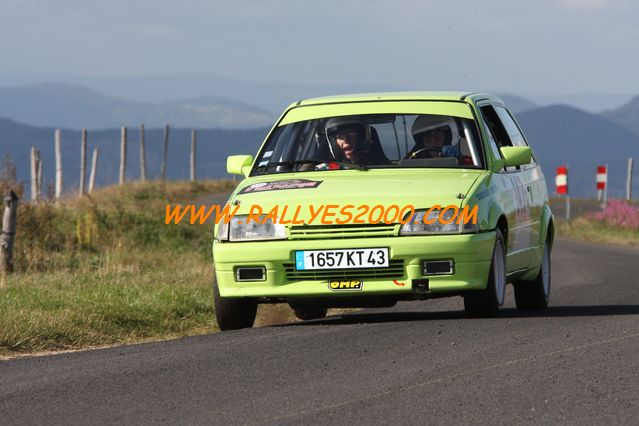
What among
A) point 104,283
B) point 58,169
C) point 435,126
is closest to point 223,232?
point 435,126

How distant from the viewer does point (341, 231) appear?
31.6 feet

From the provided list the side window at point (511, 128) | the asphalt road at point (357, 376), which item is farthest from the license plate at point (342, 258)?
the side window at point (511, 128)

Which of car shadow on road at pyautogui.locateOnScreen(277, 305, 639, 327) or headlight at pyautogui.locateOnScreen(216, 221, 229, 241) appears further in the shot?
car shadow on road at pyautogui.locateOnScreen(277, 305, 639, 327)

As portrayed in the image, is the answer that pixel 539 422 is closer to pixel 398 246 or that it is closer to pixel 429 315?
pixel 398 246

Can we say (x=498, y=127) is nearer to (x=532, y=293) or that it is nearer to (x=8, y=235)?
(x=532, y=293)

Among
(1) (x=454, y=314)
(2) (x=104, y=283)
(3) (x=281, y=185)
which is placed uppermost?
(3) (x=281, y=185)

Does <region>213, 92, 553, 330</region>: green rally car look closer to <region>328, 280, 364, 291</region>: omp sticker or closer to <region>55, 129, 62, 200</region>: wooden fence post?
<region>328, 280, 364, 291</region>: omp sticker

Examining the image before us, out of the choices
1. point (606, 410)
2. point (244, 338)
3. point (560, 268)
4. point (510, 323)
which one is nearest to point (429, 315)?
point (510, 323)

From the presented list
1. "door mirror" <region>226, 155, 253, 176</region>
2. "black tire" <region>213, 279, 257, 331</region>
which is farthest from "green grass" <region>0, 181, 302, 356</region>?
"door mirror" <region>226, 155, 253, 176</region>

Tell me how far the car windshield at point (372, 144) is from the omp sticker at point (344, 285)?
1246 millimetres

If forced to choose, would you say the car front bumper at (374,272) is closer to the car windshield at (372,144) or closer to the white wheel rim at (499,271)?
the white wheel rim at (499,271)

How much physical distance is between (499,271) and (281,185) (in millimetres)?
1704

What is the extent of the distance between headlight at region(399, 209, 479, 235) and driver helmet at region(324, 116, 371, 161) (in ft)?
4.71

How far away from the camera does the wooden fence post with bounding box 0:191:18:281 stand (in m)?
17.3
